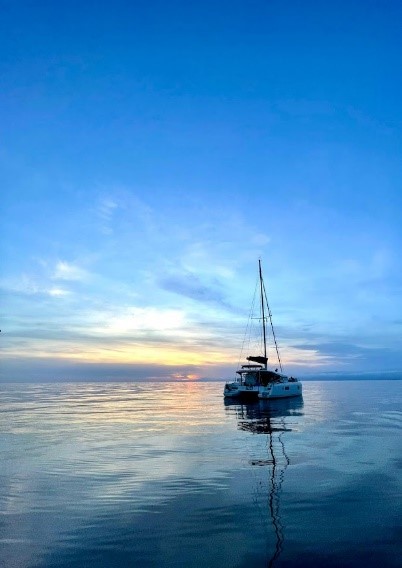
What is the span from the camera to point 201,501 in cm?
1541

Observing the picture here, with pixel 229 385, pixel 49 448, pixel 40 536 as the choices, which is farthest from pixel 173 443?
pixel 229 385

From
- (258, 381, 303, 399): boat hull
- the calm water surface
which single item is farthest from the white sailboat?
the calm water surface

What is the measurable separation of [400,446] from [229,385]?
47380mm

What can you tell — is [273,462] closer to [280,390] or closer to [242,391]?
[242,391]

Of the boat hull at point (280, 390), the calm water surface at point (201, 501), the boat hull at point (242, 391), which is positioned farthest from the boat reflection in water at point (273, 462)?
the boat hull at point (242, 391)

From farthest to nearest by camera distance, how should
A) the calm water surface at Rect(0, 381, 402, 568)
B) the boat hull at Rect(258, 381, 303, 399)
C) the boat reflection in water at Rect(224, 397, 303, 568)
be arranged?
the boat hull at Rect(258, 381, 303, 399) < the boat reflection in water at Rect(224, 397, 303, 568) < the calm water surface at Rect(0, 381, 402, 568)

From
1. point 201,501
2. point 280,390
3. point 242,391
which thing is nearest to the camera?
point 201,501

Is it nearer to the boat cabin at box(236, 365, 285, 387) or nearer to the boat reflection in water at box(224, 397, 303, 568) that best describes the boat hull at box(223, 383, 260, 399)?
the boat cabin at box(236, 365, 285, 387)

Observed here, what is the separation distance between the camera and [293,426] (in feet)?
123

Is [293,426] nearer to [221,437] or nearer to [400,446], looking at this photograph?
[221,437]

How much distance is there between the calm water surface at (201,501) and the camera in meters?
10.8

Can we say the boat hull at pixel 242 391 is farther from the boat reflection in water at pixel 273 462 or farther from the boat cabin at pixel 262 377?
the boat reflection in water at pixel 273 462

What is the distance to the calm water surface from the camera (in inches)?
425

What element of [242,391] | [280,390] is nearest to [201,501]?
[242,391]
